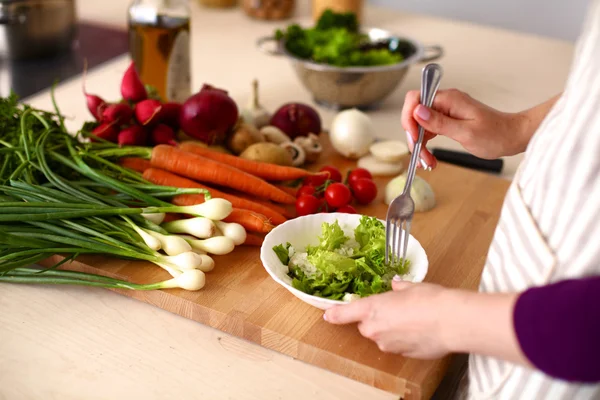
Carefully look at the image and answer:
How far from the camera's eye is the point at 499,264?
3.03ft

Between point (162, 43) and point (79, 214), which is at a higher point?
point (162, 43)

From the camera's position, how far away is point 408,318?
2.76 ft

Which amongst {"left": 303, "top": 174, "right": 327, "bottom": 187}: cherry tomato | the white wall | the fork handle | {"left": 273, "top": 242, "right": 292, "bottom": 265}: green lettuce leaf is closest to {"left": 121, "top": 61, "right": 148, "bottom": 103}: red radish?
{"left": 303, "top": 174, "right": 327, "bottom": 187}: cherry tomato

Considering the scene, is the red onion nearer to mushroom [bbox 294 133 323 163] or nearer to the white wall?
mushroom [bbox 294 133 323 163]

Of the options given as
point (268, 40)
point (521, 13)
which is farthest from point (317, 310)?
point (521, 13)

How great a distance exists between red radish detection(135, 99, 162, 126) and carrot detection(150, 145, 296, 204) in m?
0.11

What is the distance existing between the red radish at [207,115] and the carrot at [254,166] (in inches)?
2.1

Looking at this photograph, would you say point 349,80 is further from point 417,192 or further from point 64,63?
point 64,63

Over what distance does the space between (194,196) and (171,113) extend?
0.28 m

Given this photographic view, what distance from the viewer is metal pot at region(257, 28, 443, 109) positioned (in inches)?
69.6

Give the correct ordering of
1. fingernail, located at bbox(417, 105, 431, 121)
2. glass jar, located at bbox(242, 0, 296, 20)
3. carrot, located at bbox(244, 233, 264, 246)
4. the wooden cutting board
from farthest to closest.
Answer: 1. glass jar, located at bbox(242, 0, 296, 20)
2. carrot, located at bbox(244, 233, 264, 246)
3. fingernail, located at bbox(417, 105, 431, 121)
4. the wooden cutting board

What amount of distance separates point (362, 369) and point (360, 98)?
3.29 feet

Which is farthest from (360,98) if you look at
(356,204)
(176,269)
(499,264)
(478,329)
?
(478,329)

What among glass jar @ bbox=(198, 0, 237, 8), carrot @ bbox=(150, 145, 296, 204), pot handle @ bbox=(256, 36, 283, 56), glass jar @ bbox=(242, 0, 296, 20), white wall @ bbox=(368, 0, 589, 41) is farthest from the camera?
white wall @ bbox=(368, 0, 589, 41)
